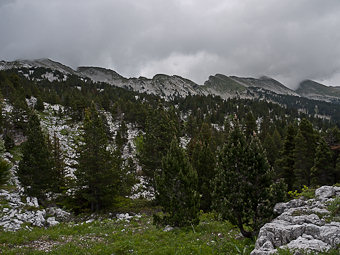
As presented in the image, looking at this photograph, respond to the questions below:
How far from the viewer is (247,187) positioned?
10328mm

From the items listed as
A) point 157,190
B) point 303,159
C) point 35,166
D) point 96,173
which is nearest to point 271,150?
point 303,159

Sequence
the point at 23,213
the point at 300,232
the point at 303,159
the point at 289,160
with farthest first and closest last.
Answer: the point at 289,160, the point at 303,159, the point at 23,213, the point at 300,232

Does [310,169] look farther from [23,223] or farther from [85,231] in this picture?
[23,223]

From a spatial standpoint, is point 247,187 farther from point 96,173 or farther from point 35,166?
point 35,166

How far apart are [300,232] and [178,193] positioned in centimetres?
865

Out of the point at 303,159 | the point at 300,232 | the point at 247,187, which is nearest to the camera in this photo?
the point at 300,232

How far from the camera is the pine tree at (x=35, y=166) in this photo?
899 inches

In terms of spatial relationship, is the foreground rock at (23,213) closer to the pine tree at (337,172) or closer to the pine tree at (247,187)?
the pine tree at (247,187)

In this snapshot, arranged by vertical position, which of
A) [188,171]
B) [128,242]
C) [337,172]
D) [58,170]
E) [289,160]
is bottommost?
[128,242]

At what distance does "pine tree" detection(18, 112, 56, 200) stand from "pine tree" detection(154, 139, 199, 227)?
16.2m

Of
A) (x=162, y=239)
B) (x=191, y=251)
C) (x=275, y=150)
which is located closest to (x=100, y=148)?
Answer: (x=162, y=239)

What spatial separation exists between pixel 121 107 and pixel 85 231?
79.0 metres

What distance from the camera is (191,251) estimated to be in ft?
31.5

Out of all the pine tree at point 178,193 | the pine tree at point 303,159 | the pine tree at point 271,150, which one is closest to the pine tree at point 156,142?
the pine tree at point 178,193
